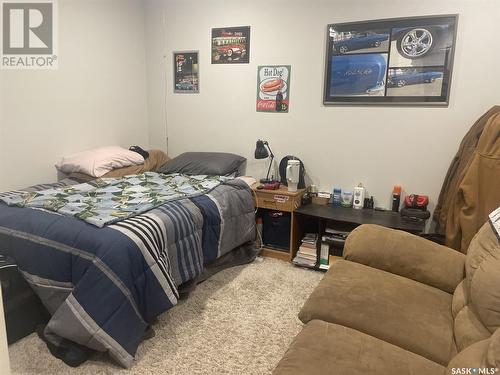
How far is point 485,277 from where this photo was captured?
1335 millimetres

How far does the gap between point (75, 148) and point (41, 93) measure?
54cm

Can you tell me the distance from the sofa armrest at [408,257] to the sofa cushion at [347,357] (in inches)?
23.9

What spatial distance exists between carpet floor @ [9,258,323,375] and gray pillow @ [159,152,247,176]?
958mm

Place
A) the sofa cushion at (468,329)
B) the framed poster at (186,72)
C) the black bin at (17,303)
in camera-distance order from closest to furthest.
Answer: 1. the sofa cushion at (468,329)
2. the black bin at (17,303)
3. the framed poster at (186,72)

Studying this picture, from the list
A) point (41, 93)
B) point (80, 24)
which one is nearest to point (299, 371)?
point (41, 93)

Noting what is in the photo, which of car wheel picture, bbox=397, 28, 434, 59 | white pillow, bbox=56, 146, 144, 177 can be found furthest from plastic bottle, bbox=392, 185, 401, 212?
white pillow, bbox=56, 146, 144, 177

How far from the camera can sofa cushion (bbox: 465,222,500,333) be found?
1258mm

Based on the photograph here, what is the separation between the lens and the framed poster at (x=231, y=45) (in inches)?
129

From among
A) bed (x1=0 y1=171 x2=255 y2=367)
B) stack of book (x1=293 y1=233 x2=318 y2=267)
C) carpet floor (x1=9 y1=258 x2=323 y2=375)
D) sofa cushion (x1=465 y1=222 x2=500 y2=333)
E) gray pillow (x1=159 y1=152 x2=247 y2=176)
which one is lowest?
carpet floor (x1=9 y1=258 x2=323 y2=375)

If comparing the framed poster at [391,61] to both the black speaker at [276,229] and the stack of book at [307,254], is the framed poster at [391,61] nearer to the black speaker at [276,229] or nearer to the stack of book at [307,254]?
the black speaker at [276,229]

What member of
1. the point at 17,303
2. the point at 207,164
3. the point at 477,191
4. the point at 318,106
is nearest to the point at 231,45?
the point at 318,106

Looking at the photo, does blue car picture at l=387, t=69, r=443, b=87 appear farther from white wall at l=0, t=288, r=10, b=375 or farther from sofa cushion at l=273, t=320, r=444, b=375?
white wall at l=0, t=288, r=10, b=375

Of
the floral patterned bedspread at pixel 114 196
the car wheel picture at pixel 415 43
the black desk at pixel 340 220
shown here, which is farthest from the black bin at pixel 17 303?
the car wheel picture at pixel 415 43

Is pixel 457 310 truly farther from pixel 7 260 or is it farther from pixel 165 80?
pixel 165 80
